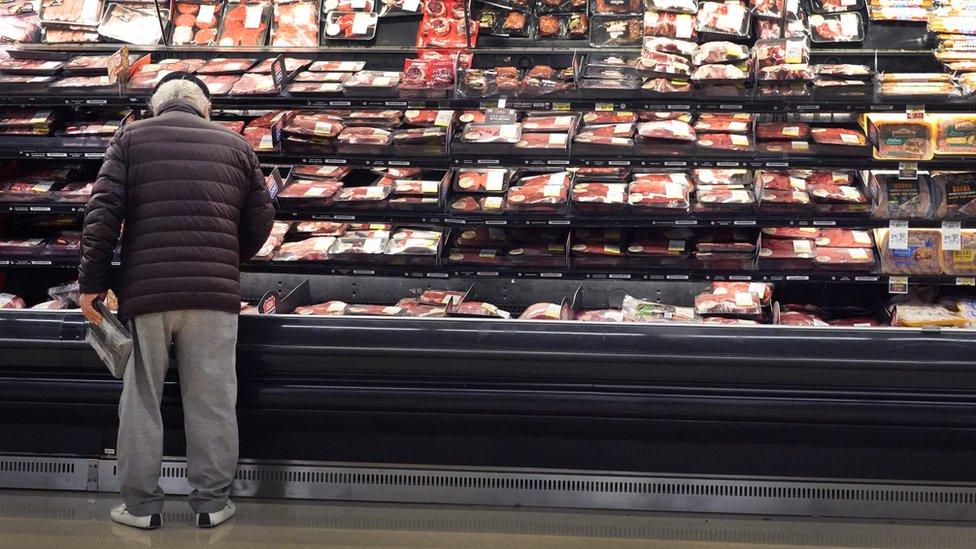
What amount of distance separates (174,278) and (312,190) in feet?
3.77

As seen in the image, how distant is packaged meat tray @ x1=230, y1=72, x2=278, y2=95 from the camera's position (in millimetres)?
4960

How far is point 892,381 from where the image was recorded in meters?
4.05

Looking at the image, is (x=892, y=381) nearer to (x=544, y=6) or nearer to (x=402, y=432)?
(x=402, y=432)

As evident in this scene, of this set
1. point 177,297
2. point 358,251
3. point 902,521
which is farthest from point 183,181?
point 902,521

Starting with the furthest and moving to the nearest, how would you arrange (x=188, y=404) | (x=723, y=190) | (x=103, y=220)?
(x=723, y=190) → (x=188, y=404) → (x=103, y=220)

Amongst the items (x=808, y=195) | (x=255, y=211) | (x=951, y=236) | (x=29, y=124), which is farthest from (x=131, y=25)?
(x=951, y=236)

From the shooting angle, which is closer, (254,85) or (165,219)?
(165,219)

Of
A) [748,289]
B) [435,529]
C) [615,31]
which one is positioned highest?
[615,31]

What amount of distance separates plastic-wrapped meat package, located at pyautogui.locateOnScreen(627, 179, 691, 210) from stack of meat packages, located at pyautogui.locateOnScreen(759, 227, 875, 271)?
0.39 meters

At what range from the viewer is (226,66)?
521cm

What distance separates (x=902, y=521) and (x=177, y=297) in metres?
2.66

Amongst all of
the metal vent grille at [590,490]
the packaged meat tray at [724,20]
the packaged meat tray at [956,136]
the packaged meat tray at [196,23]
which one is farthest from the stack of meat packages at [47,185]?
the packaged meat tray at [956,136]

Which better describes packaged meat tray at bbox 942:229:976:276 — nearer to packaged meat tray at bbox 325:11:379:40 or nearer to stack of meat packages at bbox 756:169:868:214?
stack of meat packages at bbox 756:169:868:214

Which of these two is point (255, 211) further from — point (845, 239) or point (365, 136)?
point (845, 239)
